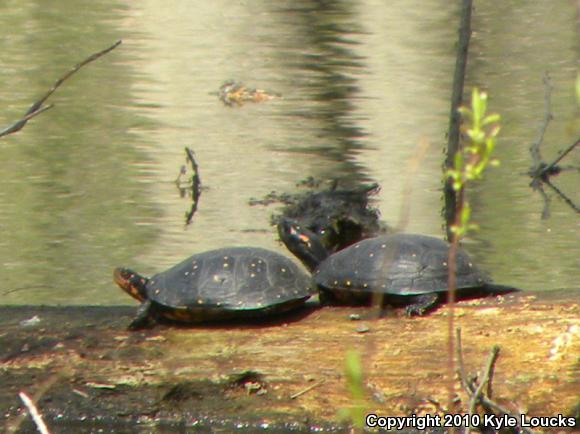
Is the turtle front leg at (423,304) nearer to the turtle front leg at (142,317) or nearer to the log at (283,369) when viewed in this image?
the log at (283,369)

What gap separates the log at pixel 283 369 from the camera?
6.10 meters

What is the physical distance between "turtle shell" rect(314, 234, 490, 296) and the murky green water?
1.46 m

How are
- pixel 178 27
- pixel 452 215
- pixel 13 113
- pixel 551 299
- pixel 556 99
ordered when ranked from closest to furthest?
pixel 551 299 < pixel 452 215 < pixel 13 113 < pixel 556 99 < pixel 178 27

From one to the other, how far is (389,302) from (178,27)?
63.0 ft

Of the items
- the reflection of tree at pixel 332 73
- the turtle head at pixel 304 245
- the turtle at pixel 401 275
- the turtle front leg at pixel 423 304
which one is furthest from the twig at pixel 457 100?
the turtle front leg at pixel 423 304

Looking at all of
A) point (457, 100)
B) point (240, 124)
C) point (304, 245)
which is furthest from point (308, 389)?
point (240, 124)

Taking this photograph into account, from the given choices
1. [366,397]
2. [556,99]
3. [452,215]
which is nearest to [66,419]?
[366,397]

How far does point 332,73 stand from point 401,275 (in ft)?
43.3

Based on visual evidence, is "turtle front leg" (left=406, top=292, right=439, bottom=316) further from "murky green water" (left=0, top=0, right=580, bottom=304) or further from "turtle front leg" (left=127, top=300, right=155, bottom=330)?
"murky green water" (left=0, top=0, right=580, bottom=304)

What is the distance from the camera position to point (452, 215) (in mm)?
11164

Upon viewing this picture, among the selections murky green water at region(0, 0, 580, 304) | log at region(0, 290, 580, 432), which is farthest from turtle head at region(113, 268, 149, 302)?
murky green water at region(0, 0, 580, 304)

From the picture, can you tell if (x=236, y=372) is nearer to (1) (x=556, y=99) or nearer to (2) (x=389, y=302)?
(2) (x=389, y=302)

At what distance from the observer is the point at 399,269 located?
6703 mm

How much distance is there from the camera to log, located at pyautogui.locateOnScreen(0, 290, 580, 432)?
610 centimetres
